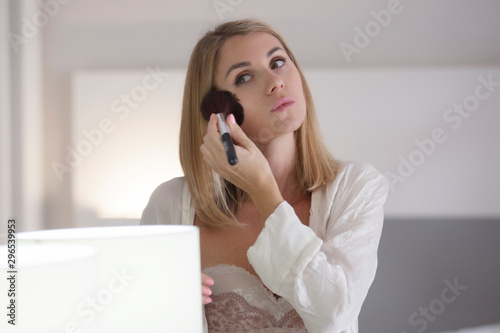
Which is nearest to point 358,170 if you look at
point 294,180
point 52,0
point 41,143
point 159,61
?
point 294,180

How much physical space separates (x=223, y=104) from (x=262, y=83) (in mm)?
84

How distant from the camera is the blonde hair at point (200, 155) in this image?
3.65 feet

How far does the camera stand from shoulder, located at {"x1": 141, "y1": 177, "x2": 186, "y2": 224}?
114 centimetres

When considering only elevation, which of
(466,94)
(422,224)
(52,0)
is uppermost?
(52,0)

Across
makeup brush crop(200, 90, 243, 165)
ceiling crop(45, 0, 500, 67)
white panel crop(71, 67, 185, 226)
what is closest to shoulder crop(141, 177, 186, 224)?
makeup brush crop(200, 90, 243, 165)

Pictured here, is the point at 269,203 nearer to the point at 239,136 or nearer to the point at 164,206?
the point at 239,136

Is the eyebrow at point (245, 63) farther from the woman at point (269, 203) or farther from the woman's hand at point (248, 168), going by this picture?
the woman's hand at point (248, 168)

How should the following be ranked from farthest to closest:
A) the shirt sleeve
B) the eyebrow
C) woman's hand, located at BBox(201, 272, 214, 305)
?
1. the eyebrow
2. the shirt sleeve
3. woman's hand, located at BBox(201, 272, 214, 305)

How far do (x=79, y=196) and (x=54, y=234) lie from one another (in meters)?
1.53

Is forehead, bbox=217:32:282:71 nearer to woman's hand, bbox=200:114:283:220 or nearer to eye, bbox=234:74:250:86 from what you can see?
eye, bbox=234:74:250:86

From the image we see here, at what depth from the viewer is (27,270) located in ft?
1.25

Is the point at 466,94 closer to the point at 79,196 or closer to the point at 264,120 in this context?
the point at 264,120

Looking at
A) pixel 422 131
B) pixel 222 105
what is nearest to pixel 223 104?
pixel 222 105

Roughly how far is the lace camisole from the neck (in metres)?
0.20
